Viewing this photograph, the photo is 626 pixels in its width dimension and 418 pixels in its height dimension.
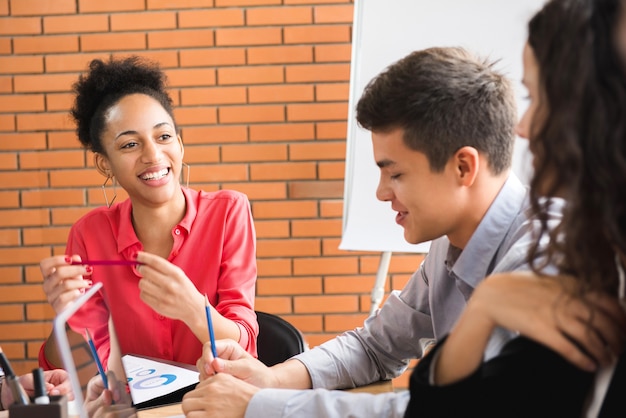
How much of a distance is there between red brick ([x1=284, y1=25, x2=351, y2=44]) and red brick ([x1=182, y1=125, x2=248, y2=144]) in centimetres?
42

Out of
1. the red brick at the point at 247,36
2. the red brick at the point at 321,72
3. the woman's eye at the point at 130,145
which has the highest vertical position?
the red brick at the point at 247,36

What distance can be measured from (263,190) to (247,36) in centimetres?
63

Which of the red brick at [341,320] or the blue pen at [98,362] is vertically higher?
the blue pen at [98,362]

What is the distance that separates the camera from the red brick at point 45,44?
9.88ft

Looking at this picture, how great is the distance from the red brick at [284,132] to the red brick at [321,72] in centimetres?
20

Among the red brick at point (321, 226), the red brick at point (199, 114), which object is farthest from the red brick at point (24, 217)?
the red brick at point (321, 226)

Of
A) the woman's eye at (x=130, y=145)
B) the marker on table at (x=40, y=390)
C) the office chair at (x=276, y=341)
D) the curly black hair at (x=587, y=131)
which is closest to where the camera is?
the curly black hair at (x=587, y=131)

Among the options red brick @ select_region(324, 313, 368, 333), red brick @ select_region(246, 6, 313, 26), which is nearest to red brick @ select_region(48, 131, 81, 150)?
red brick @ select_region(246, 6, 313, 26)

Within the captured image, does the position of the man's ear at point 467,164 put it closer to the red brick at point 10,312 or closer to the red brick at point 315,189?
the red brick at point 315,189

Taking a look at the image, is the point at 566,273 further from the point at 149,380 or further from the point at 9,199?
the point at 9,199

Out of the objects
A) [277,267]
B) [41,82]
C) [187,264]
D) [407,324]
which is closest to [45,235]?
[41,82]

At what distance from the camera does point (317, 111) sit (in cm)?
301

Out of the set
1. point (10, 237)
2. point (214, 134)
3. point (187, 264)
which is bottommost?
point (10, 237)

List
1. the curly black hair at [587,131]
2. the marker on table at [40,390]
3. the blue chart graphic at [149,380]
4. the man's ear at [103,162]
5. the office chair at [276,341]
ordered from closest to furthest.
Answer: the curly black hair at [587,131] → the marker on table at [40,390] → the blue chart graphic at [149,380] → the office chair at [276,341] → the man's ear at [103,162]
